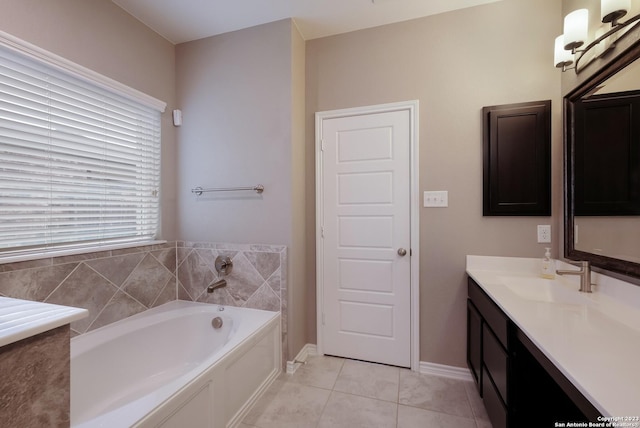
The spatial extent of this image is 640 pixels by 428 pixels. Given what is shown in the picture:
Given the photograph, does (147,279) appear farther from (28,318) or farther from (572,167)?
(572,167)

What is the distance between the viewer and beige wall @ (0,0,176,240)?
4.72 ft

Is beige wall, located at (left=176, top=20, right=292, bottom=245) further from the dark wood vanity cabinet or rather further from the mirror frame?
the mirror frame

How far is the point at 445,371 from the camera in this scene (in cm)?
197

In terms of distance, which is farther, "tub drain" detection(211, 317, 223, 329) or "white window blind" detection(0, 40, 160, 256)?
"tub drain" detection(211, 317, 223, 329)

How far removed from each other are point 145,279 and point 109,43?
171cm

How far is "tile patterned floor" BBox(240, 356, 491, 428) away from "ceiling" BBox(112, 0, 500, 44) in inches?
107

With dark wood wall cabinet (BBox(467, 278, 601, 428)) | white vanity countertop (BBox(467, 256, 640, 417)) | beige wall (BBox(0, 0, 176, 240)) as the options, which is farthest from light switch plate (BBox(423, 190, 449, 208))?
beige wall (BBox(0, 0, 176, 240))

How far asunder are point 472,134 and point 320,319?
1.88m

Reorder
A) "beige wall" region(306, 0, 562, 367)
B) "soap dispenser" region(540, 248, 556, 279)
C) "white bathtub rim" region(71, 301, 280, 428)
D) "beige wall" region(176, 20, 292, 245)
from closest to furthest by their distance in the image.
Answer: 1. "white bathtub rim" region(71, 301, 280, 428)
2. "soap dispenser" region(540, 248, 556, 279)
3. "beige wall" region(306, 0, 562, 367)
4. "beige wall" region(176, 20, 292, 245)

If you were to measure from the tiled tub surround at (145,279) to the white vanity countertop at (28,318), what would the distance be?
0.73m

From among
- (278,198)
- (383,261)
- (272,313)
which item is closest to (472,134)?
(383,261)

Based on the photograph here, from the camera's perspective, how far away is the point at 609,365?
77 cm

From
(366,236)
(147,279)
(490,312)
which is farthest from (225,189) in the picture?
(490,312)

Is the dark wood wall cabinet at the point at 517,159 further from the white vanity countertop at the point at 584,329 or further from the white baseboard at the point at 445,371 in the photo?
the white baseboard at the point at 445,371
